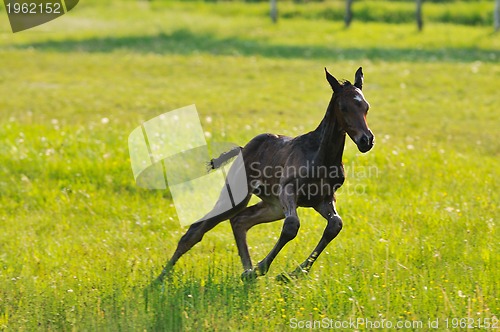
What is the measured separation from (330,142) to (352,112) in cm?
44

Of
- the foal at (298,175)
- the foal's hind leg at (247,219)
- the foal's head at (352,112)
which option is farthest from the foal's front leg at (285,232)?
the foal's head at (352,112)

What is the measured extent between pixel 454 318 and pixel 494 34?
91.0 feet

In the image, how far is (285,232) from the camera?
21.1 ft

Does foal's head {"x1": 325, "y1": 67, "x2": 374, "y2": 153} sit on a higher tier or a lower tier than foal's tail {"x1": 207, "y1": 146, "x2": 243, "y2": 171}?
higher

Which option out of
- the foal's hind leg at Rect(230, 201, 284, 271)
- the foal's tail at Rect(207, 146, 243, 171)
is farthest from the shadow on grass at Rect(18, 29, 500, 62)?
the foal's hind leg at Rect(230, 201, 284, 271)

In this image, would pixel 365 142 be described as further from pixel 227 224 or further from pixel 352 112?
pixel 227 224

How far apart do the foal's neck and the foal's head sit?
113 mm

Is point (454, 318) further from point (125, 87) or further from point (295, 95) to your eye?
point (125, 87)

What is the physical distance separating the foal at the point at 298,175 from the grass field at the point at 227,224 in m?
0.29

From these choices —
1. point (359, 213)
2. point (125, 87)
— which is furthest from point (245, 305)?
point (125, 87)

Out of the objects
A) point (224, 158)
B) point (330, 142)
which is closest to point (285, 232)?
point (330, 142)

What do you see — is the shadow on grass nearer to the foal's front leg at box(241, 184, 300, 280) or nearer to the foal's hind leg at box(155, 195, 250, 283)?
the foal's hind leg at box(155, 195, 250, 283)

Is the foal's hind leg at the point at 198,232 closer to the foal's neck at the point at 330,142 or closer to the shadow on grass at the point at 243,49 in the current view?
the foal's neck at the point at 330,142

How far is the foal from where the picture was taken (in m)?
6.41
